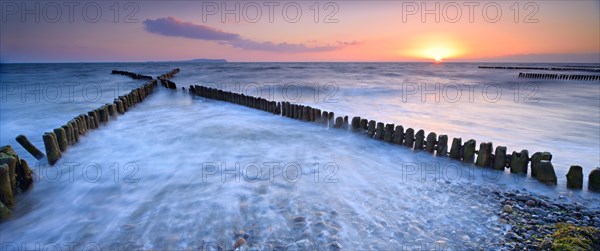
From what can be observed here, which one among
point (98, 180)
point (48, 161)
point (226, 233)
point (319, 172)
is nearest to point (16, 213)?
point (98, 180)

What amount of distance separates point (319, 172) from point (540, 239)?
3.17 metres

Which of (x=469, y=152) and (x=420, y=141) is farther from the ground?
(x=420, y=141)

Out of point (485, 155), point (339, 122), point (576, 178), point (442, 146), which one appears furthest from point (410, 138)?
point (576, 178)

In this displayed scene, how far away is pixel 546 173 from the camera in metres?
4.73

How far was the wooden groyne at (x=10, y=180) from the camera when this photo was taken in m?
3.78

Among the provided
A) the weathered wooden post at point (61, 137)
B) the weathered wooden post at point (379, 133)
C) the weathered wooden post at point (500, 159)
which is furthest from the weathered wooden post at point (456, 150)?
the weathered wooden post at point (61, 137)

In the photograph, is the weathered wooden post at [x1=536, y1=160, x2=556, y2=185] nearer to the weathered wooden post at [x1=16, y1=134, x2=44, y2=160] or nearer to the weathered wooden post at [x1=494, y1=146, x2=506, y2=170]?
the weathered wooden post at [x1=494, y1=146, x2=506, y2=170]

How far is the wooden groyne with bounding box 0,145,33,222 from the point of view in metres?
3.78

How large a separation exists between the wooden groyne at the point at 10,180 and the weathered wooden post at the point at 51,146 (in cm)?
95

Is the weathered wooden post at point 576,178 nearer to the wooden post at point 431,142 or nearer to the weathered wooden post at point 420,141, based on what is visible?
the wooden post at point 431,142

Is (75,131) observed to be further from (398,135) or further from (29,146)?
(398,135)

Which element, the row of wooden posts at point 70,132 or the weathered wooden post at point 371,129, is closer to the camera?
the row of wooden posts at point 70,132

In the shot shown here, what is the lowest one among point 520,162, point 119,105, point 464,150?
point 520,162

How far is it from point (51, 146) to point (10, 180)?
65.4 inches
